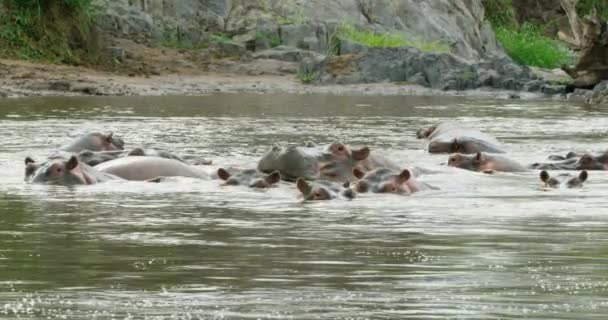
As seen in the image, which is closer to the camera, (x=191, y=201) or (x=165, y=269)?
(x=165, y=269)

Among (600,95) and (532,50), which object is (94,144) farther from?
(532,50)

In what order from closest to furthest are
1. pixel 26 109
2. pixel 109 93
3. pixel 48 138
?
pixel 48 138 < pixel 26 109 < pixel 109 93

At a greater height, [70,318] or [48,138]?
[70,318]

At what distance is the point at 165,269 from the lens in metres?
5.70

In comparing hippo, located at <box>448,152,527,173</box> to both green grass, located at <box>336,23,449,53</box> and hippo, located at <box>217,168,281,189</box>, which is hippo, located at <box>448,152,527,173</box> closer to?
hippo, located at <box>217,168,281,189</box>

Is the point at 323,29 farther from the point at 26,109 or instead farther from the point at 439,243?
the point at 439,243

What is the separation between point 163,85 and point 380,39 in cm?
724

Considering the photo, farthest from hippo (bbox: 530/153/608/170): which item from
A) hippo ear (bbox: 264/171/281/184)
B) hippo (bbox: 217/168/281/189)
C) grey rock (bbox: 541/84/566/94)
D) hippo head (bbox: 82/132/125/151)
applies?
grey rock (bbox: 541/84/566/94)

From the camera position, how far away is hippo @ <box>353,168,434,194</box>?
9.21 meters

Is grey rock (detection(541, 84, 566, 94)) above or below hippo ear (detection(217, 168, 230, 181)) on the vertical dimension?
below

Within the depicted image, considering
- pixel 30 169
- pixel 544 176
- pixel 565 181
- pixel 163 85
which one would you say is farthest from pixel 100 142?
pixel 163 85

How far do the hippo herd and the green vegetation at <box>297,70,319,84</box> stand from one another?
15.0 meters

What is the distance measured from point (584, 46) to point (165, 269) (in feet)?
64.5

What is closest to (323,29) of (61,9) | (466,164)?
(61,9)
